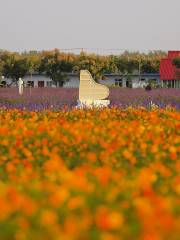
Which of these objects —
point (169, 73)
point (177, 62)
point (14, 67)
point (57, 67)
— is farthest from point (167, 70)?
point (14, 67)

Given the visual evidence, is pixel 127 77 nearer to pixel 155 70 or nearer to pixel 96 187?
pixel 155 70

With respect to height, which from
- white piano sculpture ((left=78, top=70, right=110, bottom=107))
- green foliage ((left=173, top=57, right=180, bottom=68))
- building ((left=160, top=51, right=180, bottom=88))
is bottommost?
building ((left=160, top=51, right=180, bottom=88))

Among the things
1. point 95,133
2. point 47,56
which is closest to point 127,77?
point 47,56

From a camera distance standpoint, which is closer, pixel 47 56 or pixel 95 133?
pixel 95 133

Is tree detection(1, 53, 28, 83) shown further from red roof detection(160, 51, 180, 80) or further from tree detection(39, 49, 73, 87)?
red roof detection(160, 51, 180, 80)

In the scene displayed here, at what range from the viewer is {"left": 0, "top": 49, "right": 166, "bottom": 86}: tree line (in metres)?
80.1

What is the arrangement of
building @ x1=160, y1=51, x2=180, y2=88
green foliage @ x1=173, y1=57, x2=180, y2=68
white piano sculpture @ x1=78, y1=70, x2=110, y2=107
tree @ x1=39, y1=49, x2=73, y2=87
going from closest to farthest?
white piano sculpture @ x1=78, y1=70, x2=110, y2=107
green foliage @ x1=173, y1=57, x2=180, y2=68
building @ x1=160, y1=51, x2=180, y2=88
tree @ x1=39, y1=49, x2=73, y2=87

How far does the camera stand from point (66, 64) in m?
80.7

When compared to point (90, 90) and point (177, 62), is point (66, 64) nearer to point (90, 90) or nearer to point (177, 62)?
point (177, 62)

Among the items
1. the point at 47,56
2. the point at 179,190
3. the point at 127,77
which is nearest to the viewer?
the point at 179,190

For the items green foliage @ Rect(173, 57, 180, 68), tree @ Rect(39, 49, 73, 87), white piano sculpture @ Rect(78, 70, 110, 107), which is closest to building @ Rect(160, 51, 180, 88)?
green foliage @ Rect(173, 57, 180, 68)

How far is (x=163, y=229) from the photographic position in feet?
8.77

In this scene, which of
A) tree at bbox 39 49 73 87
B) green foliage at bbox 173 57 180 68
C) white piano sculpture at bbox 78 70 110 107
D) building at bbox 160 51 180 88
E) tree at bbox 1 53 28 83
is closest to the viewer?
white piano sculpture at bbox 78 70 110 107

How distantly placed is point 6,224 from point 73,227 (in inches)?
16.2
